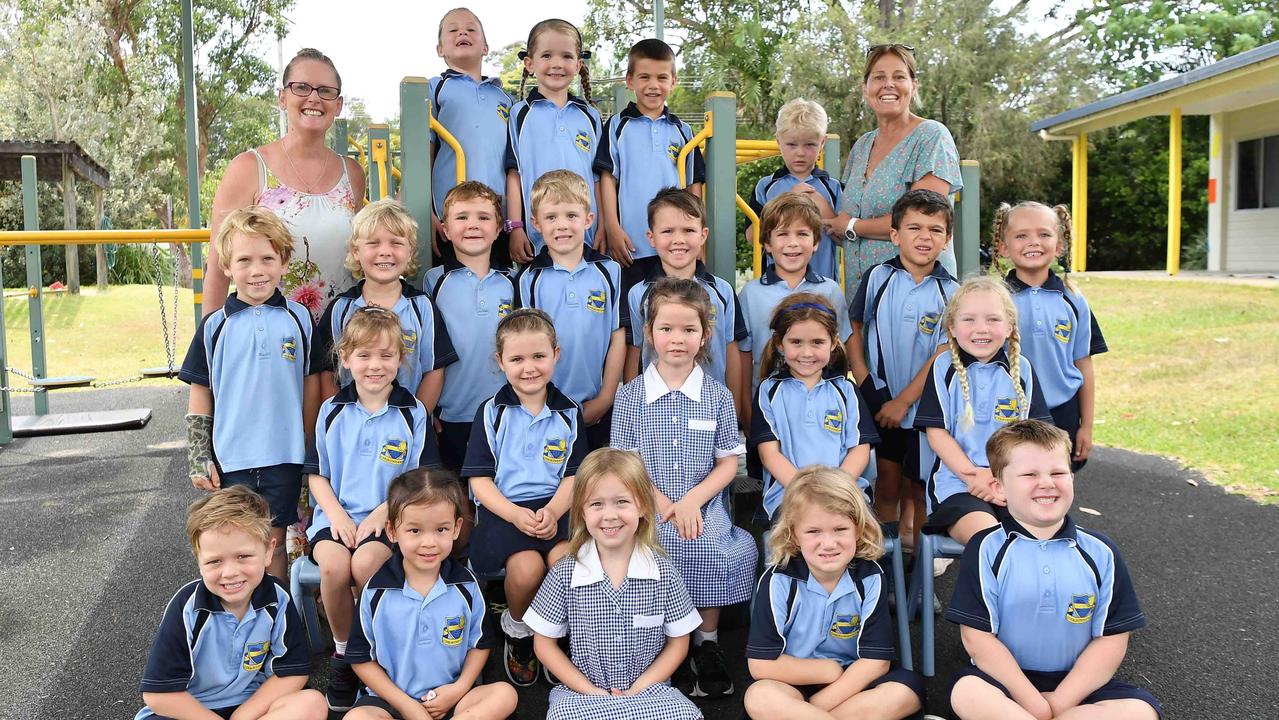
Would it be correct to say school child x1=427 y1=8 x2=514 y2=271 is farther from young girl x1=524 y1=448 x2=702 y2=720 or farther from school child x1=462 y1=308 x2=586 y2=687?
young girl x1=524 y1=448 x2=702 y2=720

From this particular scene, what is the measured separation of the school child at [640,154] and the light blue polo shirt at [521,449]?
1.07m

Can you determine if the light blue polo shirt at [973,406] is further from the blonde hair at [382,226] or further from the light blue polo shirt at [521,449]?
the blonde hair at [382,226]

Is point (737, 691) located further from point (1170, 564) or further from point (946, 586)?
point (1170, 564)

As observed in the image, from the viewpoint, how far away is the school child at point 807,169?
448cm

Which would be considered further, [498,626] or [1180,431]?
[1180,431]

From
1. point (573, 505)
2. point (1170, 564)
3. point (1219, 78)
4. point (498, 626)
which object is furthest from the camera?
point (1219, 78)

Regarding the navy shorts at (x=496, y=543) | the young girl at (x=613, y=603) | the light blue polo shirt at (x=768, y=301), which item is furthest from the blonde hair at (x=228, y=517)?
the light blue polo shirt at (x=768, y=301)

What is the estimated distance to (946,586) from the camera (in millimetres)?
4195

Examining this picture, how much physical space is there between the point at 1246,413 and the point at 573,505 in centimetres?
686

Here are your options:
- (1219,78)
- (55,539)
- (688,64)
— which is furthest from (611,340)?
(688,64)

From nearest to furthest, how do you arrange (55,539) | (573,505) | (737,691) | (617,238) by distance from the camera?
1. (573,505)
2. (737,691)
3. (617,238)
4. (55,539)

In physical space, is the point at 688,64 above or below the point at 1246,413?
above

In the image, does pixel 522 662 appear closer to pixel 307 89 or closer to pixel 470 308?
pixel 470 308

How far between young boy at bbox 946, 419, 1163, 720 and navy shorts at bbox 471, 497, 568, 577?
128 cm
